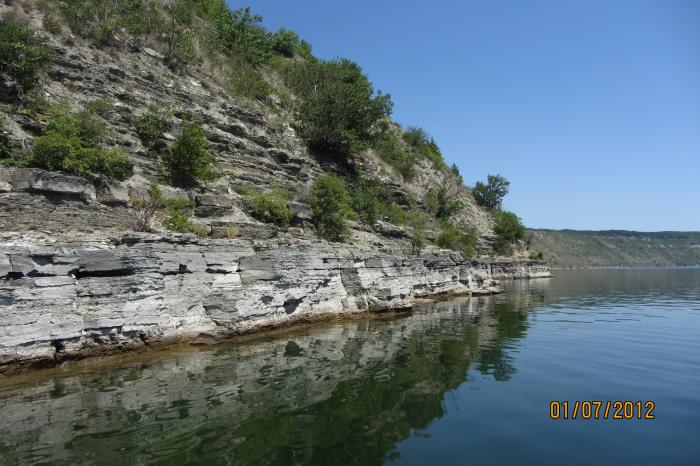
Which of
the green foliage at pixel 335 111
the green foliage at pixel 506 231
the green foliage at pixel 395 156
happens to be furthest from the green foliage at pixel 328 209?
the green foliage at pixel 506 231

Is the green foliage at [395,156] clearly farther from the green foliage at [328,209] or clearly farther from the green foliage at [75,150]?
the green foliage at [75,150]

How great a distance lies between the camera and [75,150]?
14711 mm

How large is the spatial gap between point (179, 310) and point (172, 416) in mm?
6355

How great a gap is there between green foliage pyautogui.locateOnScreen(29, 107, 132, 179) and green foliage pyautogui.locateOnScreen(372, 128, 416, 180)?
30.8 m

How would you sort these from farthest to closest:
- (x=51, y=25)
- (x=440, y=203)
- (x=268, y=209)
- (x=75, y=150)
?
(x=440, y=203) < (x=51, y=25) < (x=268, y=209) < (x=75, y=150)

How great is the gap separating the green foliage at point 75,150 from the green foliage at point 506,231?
5138 centimetres

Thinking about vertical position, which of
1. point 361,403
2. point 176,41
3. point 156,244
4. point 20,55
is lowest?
point 361,403

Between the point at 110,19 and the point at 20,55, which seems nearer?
the point at 20,55

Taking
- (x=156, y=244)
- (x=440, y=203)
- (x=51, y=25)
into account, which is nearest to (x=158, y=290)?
(x=156, y=244)

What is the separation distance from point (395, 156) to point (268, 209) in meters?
28.7

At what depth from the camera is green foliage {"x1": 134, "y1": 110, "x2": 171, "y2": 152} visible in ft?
69.2

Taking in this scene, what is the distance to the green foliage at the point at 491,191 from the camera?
69.1 metres

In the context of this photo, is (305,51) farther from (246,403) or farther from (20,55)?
(246,403)

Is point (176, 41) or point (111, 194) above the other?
point (176, 41)
